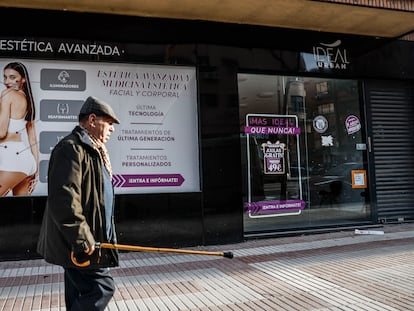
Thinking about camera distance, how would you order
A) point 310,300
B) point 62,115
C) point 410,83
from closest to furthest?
point 310,300 < point 62,115 < point 410,83

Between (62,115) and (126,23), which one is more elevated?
(126,23)

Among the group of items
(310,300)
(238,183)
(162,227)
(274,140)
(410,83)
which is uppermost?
(410,83)

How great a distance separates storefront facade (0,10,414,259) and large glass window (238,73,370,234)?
22 millimetres

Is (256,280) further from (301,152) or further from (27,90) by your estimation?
(27,90)

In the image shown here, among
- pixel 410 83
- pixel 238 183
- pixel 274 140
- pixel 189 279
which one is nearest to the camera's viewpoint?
pixel 189 279

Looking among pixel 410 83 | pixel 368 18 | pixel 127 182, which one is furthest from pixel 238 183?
pixel 410 83

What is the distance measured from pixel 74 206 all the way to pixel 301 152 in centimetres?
641

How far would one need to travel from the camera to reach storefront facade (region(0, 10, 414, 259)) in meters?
6.96

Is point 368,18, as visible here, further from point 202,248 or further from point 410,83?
point 202,248

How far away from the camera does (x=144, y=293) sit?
4.78 metres

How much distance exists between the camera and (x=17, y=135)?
6.71m

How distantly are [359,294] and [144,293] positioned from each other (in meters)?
2.33

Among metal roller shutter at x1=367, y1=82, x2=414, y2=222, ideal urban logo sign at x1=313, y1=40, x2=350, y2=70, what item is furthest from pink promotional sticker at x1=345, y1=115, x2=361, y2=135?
ideal urban logo sign at x1=313, y1=40, x2=350, y2=70

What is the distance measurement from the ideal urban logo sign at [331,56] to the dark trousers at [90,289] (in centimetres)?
673
